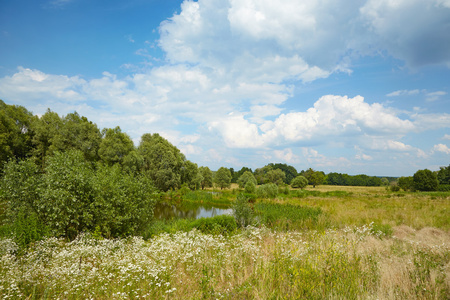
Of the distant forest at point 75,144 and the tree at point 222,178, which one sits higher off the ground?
the distant forest at point 75,144

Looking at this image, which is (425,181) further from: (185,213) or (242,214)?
(242,214)

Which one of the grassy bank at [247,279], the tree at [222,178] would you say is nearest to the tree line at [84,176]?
the tree at [222,178]

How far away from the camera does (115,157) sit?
34438 millimetres

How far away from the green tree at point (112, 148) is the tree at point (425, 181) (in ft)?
214

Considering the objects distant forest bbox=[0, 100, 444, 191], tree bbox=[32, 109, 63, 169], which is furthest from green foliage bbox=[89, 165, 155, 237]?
tree bbox=[32, 109, 63, 169]

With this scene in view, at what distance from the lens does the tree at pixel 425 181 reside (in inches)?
2026

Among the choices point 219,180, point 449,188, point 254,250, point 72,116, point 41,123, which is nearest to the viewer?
point 254,250

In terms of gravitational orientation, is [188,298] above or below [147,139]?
below

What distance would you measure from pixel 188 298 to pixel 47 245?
618 centimetres

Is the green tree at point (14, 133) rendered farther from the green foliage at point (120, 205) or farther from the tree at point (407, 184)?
the tree at point (407, 184)

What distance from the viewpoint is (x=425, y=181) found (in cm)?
5162

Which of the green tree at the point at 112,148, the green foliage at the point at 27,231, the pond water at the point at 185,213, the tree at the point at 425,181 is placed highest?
the green tree at the point at 112,148

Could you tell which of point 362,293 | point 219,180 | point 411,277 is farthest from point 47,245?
point 219,180

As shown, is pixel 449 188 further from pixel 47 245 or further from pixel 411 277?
pixel 47 245
